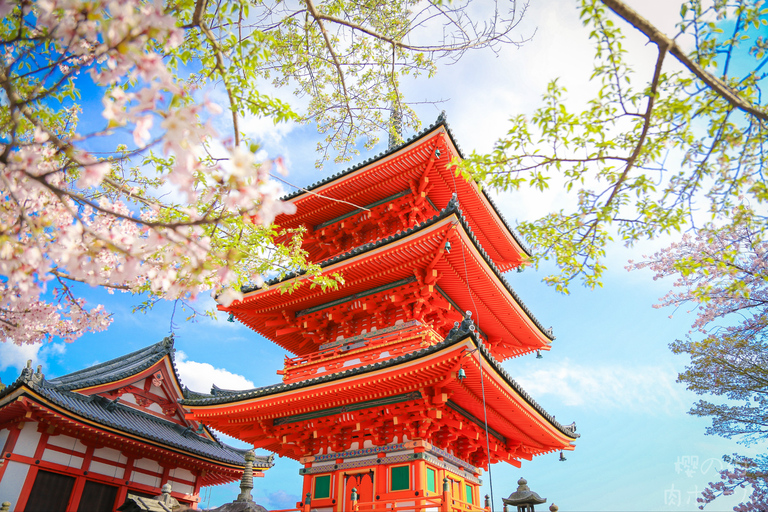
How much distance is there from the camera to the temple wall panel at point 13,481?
33.2 ft

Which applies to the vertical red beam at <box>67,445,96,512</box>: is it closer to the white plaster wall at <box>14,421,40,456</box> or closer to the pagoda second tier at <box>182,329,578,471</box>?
the white plaster wall at <box>14,421,40,456</box>

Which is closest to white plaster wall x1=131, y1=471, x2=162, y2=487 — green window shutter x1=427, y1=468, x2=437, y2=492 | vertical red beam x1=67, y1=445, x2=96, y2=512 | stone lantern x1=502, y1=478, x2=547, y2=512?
vertical red beam x1=67, y1=445, x2=96, y2=512

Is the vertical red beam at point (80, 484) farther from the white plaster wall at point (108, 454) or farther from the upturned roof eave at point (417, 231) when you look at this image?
the upturned roof eave at point (417, 231)

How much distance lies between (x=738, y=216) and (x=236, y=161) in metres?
5.85

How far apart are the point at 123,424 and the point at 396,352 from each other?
345 inches

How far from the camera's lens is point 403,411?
903cm

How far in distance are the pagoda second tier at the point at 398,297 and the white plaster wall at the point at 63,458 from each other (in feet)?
18.2

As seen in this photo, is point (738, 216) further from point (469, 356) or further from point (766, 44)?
point (469, 356)

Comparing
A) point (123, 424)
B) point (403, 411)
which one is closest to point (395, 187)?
point (403, 411)

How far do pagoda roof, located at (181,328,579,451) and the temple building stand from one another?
9.47ft

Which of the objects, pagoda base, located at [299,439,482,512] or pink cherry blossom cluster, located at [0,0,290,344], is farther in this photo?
pagoda base, located at [299,439,482,512]

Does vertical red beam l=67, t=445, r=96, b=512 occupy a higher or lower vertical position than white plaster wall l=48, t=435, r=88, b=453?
lower

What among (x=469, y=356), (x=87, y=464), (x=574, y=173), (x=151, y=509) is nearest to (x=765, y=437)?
(x=469, y=356)

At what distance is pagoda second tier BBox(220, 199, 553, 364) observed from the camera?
387 inches
